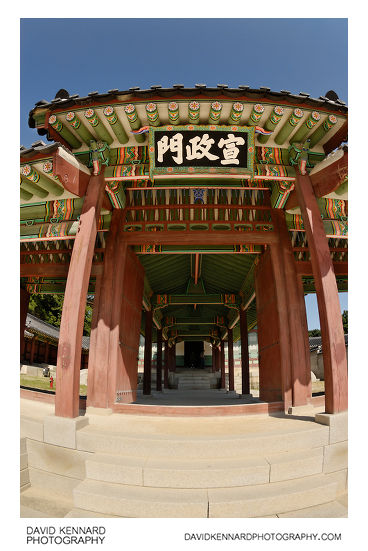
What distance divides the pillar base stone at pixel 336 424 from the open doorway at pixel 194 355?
38.0m

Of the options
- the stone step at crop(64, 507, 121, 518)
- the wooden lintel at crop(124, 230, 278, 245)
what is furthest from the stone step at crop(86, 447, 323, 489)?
the wooden lintel at crop(124, 230, 278, 245)

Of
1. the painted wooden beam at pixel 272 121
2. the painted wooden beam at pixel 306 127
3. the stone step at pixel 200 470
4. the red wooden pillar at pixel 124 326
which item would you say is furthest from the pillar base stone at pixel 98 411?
the painted wooden beam at pixel 306 127

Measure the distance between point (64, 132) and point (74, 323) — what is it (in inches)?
166

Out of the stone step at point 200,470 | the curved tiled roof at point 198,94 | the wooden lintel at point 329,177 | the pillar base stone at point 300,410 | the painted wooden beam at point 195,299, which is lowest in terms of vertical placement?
the pillar base stone at point 300,410

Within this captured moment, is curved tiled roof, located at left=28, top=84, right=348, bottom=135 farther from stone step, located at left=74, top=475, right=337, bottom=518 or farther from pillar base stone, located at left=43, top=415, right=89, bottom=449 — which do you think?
stone step, located at left=74, top=475, right=337, bottom=518

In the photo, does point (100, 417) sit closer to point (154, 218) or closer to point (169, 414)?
point (169, 414)

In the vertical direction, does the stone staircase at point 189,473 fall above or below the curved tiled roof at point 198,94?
below

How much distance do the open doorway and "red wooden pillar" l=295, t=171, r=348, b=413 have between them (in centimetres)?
3787

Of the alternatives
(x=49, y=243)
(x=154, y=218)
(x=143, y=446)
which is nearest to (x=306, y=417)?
(x=143, y=446)

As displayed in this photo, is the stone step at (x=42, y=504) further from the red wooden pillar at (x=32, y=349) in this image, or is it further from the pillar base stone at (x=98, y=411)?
the red wooden pillar at (x=32, y=349)

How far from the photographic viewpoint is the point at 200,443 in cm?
452

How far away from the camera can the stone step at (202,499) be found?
356cm

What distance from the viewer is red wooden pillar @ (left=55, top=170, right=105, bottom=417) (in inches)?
210

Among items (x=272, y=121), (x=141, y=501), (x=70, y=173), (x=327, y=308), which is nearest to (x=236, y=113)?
(x=272, y=121)
